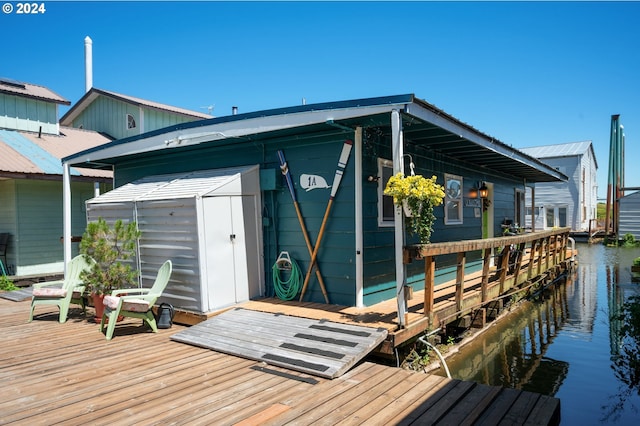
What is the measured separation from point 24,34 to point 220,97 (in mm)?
6199

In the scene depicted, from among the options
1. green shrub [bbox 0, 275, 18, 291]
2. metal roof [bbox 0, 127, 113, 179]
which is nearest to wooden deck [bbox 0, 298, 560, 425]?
green shrub [bbox 0, 275, 18, 291]

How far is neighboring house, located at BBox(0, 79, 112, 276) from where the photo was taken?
9.76 metres

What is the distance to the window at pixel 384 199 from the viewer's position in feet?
19.2

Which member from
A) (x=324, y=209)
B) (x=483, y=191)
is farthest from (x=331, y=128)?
(x=483, y=191)

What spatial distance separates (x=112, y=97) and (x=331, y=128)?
11.4m

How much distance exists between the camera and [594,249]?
1952 centimetres

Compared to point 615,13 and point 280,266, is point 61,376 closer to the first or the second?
point 280,266

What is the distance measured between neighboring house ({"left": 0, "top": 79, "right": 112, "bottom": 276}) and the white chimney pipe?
16.3 feet

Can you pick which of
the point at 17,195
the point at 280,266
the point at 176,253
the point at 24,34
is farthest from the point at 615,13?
the point at 24,34

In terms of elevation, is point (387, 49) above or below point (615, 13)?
A: below

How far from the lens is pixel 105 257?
5.84m

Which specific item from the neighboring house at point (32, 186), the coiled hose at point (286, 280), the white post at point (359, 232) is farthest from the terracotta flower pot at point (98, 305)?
the neighboring house at point (32, 186)

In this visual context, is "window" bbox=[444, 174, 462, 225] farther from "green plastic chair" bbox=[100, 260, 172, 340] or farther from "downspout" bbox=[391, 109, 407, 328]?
"green plastic chair" bbox=[100, 260, 172, 340]

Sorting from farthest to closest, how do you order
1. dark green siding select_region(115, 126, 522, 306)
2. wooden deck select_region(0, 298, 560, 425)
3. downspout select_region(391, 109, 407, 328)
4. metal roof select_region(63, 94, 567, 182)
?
dark green siding select_region(115, 126, 522, 306) → metal roof select_region(63, 94, 567, 182) → downspout select_region(391, 109, 407, 328) → wooden deck select_region(0, 298, 560, 425)
